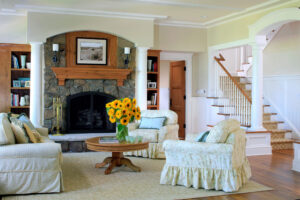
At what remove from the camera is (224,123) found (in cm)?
446

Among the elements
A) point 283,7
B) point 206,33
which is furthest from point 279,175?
point 206,33

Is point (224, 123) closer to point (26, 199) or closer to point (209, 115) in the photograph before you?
point (26, 199)

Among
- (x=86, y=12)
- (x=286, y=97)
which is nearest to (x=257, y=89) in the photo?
(x=286, y=97)

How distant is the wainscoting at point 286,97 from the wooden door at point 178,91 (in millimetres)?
2178

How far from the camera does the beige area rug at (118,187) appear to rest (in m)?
4.06

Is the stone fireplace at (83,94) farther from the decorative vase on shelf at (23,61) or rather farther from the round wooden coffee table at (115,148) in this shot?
the round wooden coffee table at (115,148)

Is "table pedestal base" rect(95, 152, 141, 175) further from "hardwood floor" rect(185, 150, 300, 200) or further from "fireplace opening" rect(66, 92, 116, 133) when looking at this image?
"fireplace opening" rect(66, 92, 116, 133)

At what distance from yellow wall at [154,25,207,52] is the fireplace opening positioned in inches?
74.1

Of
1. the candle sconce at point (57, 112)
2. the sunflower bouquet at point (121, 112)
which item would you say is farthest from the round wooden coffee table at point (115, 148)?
the candle sconce at point (57, 112)

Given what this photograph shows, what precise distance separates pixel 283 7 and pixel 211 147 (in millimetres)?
3455

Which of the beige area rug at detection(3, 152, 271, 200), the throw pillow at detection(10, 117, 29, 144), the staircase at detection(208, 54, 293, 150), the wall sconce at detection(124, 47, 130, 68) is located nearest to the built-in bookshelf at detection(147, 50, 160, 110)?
the wall sconce at detection(124, 47, 130, 68)

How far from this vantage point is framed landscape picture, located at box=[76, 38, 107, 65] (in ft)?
24.7

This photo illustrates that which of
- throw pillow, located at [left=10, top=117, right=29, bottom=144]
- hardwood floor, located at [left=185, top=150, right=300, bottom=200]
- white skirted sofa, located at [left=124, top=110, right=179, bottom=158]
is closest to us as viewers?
hardwood floor, located at [left=185, top=150, right=300, bottom=200]

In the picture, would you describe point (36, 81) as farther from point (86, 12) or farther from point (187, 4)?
point (187, 4)
